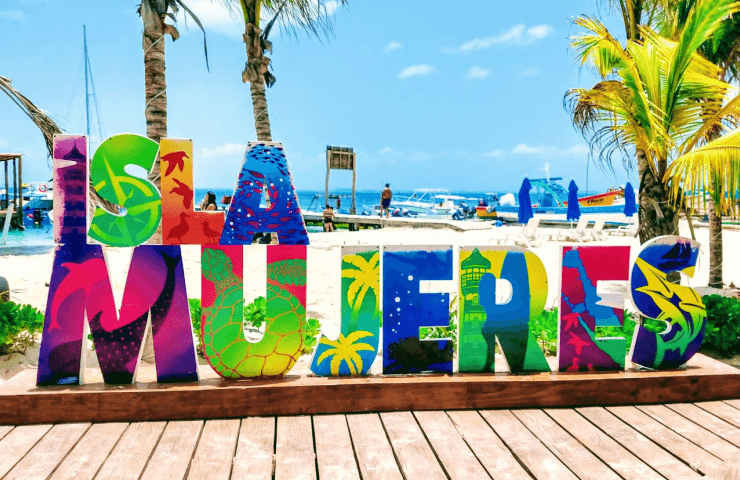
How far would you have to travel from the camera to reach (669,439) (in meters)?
3.21

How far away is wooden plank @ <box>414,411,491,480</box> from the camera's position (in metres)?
2.82

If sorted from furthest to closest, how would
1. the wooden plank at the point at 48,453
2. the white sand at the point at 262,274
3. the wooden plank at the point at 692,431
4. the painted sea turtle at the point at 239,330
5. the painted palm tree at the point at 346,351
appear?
the white sand at the point at 262,274 → the painted palm tree at the point at 346,351 → the painted sea turtle at the point at 239,330 → the wooden plank at the point at 692,431 → the wooden plank at the point at 48,453

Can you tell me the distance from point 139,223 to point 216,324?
0.80 m

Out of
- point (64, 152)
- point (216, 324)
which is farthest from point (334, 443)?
point (64, 152)

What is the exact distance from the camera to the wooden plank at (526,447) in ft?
9.24

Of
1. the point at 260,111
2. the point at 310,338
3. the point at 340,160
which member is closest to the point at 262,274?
the point at 260,111

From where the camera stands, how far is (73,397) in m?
3.37

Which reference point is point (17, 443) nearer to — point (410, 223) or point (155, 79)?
point (155, 79)

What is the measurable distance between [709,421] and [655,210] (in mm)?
2482

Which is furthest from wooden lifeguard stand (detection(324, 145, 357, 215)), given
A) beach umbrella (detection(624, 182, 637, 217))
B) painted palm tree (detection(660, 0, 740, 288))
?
painted palm tree (detection(660, 0, 740, 288))

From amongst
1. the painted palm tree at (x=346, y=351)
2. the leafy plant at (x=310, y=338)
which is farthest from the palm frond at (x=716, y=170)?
the leafy plant at (x=310, y=338)

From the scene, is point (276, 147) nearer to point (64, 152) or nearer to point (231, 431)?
point (64, 152)

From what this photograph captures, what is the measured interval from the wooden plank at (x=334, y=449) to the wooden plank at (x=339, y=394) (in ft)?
0.47

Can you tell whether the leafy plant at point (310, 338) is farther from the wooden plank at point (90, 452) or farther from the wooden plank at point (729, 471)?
the wooden plank at point (729, 471)
